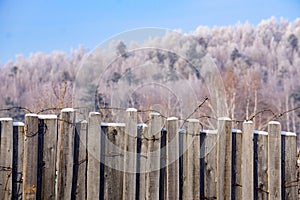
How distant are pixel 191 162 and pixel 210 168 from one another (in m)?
0.17

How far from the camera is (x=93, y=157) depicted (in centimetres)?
258

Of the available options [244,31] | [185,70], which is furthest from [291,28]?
[185,70]

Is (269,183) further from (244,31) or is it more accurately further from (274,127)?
(244,31)

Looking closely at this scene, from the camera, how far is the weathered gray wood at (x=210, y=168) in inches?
111

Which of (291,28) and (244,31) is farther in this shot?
(291,28)

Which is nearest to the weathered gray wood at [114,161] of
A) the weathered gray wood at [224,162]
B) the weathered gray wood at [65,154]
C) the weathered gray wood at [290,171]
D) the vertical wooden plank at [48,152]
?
the weathered gray wood at [65,154]

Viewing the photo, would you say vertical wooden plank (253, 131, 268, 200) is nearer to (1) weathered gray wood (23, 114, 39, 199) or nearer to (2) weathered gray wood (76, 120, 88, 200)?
(2) weathered gray wood (76, 120, 88, 200)

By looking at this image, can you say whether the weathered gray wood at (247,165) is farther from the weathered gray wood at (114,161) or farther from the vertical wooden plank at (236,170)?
the weathered gray wood at (114,161)

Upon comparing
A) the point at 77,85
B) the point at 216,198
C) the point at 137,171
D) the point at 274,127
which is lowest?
the point at 216,198

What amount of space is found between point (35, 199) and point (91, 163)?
0.43 metres

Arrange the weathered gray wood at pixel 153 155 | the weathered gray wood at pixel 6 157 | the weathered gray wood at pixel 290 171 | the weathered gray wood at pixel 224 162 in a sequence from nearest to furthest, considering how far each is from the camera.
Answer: the weathered gray wood at pixel 6 157
the weathered gray wood at pixel 153 155
the weathered gray wood at pixel 224 162
the weathered gray wood at pixel 290 171

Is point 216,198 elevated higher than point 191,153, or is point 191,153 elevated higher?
point 191,153

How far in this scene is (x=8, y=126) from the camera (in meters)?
2.44

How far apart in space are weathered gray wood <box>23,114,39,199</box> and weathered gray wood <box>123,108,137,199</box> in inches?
24.3
